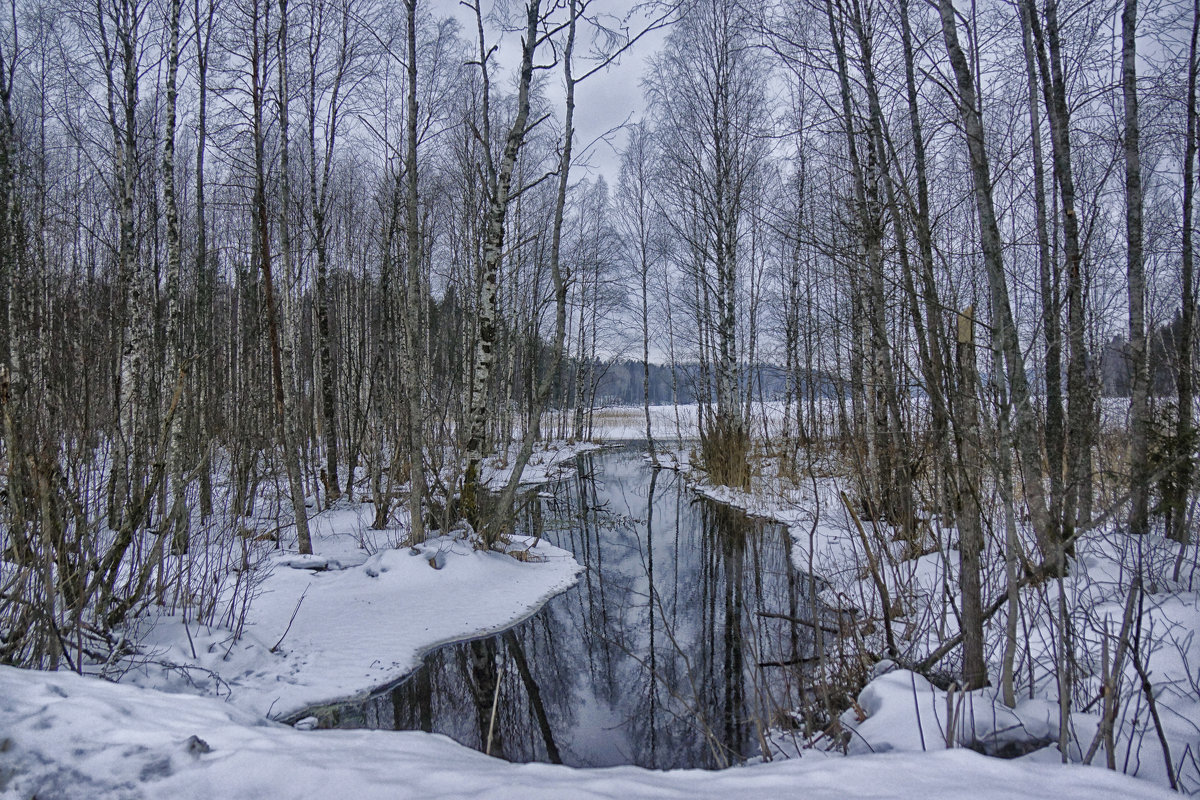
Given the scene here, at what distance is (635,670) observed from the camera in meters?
3.83

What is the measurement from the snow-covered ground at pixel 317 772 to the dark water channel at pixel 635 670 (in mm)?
355

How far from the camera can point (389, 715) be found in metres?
3.18

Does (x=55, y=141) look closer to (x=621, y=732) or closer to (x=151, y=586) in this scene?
(x=151, y=586)

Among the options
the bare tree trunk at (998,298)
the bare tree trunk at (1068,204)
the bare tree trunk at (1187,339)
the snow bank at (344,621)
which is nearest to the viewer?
the bare tree trunk at (998,298)

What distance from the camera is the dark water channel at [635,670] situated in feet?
9.58

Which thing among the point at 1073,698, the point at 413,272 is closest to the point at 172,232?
the point at 413,272

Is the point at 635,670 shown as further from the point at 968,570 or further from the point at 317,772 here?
the point at 317,772

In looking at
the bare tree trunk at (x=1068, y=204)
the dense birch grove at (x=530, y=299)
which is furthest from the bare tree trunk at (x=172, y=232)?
the bare tree trunk at (x=1068, y=204)

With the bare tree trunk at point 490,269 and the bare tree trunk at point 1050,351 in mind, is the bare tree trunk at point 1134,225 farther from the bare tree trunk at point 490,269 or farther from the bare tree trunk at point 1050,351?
the bare tree trunk at point 490,269

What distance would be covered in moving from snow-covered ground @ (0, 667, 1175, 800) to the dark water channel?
1.17 feet

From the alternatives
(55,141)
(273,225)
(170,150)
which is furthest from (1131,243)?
(55,141)

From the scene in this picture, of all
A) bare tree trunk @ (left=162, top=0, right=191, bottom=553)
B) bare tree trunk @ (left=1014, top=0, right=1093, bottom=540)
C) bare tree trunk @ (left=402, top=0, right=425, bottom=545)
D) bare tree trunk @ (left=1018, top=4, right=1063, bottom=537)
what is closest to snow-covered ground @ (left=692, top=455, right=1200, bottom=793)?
bare tree trunk @ (left=1014, top=0, right=1093, bottom=540)

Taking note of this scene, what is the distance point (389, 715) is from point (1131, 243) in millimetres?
6293

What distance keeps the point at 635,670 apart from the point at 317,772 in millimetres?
2671
